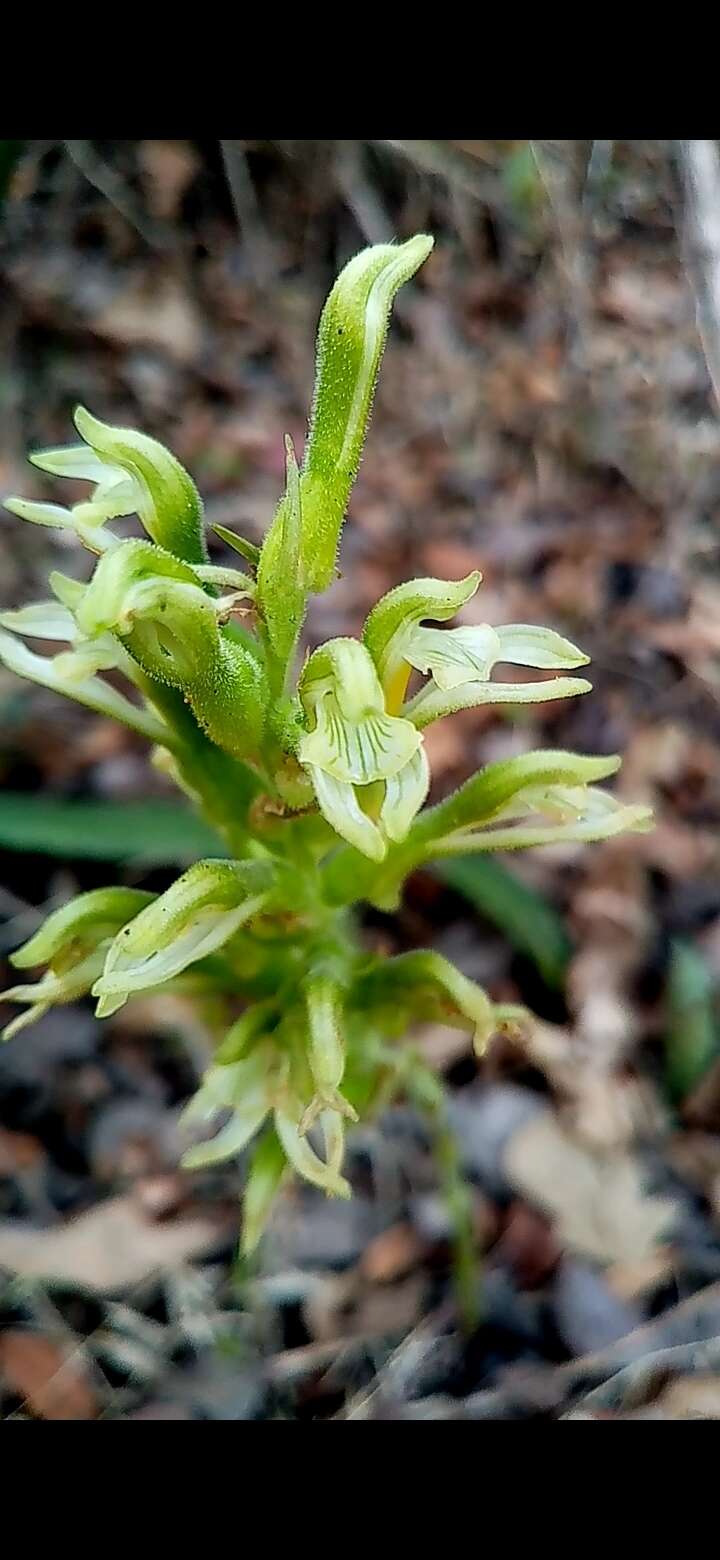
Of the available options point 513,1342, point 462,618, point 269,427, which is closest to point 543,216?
point 269,427

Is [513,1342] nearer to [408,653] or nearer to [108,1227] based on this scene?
[108,1227]

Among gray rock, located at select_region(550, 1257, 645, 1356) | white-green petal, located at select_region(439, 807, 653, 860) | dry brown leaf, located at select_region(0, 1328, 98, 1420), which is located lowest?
gray rock, located at select_region(550, 1257, 645, 1356)

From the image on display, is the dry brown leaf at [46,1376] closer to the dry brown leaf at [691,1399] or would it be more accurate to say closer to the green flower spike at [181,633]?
the dry brown leaf at [691,1399]

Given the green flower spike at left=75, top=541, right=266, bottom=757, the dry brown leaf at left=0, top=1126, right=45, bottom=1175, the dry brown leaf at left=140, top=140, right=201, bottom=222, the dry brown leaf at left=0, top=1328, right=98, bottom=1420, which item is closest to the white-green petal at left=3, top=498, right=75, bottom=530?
the green flower spike at left=75, top=541, right=266, bottom=757

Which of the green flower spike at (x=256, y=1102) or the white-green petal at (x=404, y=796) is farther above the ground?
the white-green petal at (x=404, y=796)

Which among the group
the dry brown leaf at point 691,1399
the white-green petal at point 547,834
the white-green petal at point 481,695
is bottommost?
the dry brown leaf at point 691,1399

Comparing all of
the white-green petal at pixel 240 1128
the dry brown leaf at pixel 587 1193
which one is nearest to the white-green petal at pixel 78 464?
the white-green petal at pixel 240 1128

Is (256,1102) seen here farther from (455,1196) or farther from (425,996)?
(455,1196)

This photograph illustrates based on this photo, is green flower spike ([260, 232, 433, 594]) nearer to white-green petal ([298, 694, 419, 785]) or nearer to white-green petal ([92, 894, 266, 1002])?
white-green petal ([298, 694, 419, 785])
